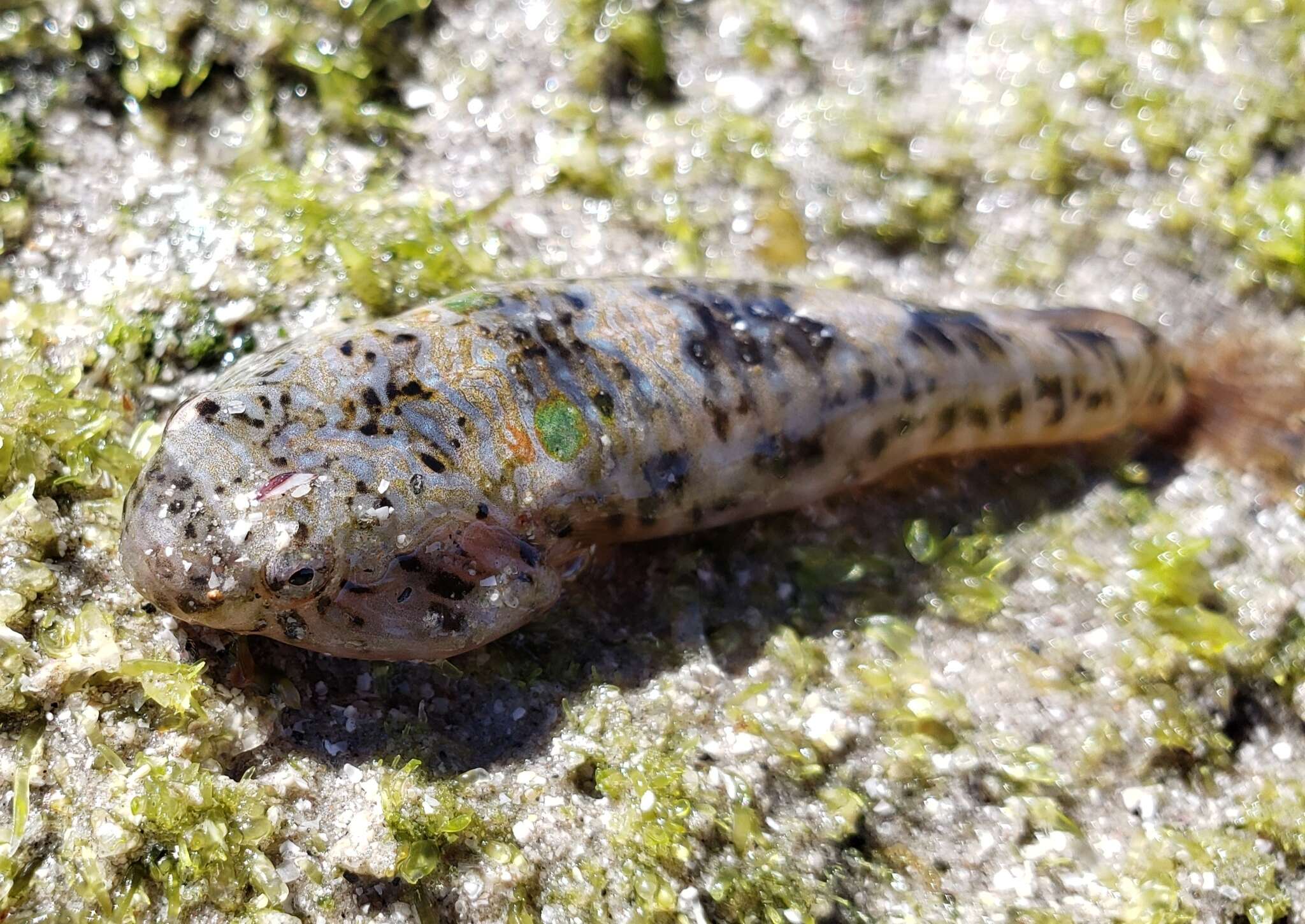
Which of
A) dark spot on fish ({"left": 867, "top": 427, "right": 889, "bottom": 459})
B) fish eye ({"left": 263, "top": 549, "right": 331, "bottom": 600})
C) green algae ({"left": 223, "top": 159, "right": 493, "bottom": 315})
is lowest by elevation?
dark spot on fish ({"left": 867, "top": 427, "right": 889, "bottom": 459})

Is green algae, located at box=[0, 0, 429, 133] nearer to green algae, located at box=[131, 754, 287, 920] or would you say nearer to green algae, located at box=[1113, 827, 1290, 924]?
green algae, located at box=[131, 754, 287, 920]

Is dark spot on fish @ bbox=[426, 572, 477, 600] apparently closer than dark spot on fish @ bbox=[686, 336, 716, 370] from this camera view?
Yes

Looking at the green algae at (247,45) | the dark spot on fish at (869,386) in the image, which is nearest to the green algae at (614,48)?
the green algae at (247,45)

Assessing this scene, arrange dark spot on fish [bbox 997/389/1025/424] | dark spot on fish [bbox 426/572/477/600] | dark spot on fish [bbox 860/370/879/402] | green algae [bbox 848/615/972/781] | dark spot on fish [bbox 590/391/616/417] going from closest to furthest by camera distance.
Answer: dark spot on fish [bbox 426/572/477/600] < dark spot on fish [bbox 590/391/616/417] < green algae [bbox 848/615/972/781] < dark spot on fish [bbox 860/370/879/402] < dark spot on fish [bbox 997/389/1025/424]

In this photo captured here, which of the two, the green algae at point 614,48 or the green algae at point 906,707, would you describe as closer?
the green algae at point 906,707

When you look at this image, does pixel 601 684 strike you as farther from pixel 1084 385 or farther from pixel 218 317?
pixel 1084 385

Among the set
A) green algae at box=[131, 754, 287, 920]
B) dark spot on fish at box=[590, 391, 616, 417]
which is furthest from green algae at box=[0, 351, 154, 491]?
dark spot on fish at box=[590, 391, 616, 417]

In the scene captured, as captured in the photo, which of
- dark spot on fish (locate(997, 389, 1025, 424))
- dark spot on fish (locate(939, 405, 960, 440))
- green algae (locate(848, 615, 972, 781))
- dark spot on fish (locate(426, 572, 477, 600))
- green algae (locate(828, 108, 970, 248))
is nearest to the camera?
dark spot on fish (locate(426, 572, 477, 600))

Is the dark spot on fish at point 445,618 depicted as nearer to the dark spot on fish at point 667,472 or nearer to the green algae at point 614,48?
the dark spot on fish at point 667,472
